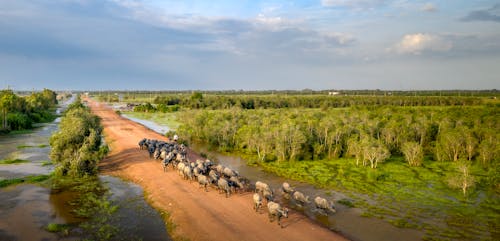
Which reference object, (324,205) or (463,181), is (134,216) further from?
(463,181)

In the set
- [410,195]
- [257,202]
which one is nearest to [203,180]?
[257,202]

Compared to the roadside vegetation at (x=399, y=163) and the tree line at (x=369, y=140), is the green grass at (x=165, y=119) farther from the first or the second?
the tree line at (x=369, y=140)

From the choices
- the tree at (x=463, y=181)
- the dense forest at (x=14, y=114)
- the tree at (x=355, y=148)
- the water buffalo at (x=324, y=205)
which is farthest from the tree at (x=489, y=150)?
the dense forest at (x=14, y=114)

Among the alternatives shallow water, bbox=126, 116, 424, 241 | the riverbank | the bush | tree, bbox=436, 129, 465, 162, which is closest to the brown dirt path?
shallow water, bbox=126, 116, 424, 241

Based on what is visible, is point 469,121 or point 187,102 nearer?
point 469,121

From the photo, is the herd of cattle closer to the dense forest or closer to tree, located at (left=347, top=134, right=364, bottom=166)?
tree, located at (left=347, top=134, right=364, bottom=166)

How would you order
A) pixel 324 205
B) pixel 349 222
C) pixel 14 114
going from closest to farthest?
pixel 349 222
pixel 324 205
pixel 14 114

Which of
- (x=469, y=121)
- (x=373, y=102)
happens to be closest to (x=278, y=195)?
(x=469, y=121)

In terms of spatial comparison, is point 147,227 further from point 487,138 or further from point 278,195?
point 487,138
